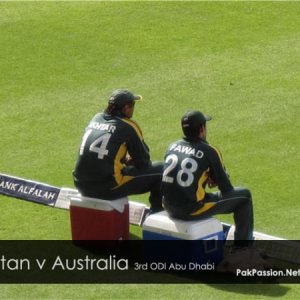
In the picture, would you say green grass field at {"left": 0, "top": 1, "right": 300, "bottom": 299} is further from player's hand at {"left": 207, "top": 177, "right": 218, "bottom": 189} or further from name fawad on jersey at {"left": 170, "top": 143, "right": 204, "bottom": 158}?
name fawad on jersey at {"left": 170, "top": 143, "right": 204, "bottom": 158}

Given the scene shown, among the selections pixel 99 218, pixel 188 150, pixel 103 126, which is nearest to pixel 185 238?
pixel 188 150

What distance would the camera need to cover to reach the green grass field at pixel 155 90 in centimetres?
1357

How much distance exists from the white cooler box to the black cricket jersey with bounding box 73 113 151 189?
0.83 m

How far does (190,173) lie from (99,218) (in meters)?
1.36

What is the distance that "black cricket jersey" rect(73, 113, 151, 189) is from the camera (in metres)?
12.8

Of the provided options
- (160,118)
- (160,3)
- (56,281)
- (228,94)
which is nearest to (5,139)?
(160,118)


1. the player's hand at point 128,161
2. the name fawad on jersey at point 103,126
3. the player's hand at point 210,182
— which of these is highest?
the name fawad on jersey at point 103,126

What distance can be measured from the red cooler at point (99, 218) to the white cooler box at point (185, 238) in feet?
2.11

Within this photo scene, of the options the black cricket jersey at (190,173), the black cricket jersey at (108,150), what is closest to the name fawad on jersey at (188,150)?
the black cricket jersey at (190,173)

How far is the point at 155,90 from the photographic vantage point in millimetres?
18125

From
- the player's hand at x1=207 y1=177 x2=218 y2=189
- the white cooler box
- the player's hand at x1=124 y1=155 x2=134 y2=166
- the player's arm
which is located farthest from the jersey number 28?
the player's hand at x1=124 y1=155 x2=134 y2=166

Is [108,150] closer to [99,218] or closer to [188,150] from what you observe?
[99,218]

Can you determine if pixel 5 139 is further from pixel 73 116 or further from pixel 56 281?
pixel 56 281

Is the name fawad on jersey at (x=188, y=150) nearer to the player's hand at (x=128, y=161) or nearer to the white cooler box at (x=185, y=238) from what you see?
the white cooler box at (x=185, y=238)
